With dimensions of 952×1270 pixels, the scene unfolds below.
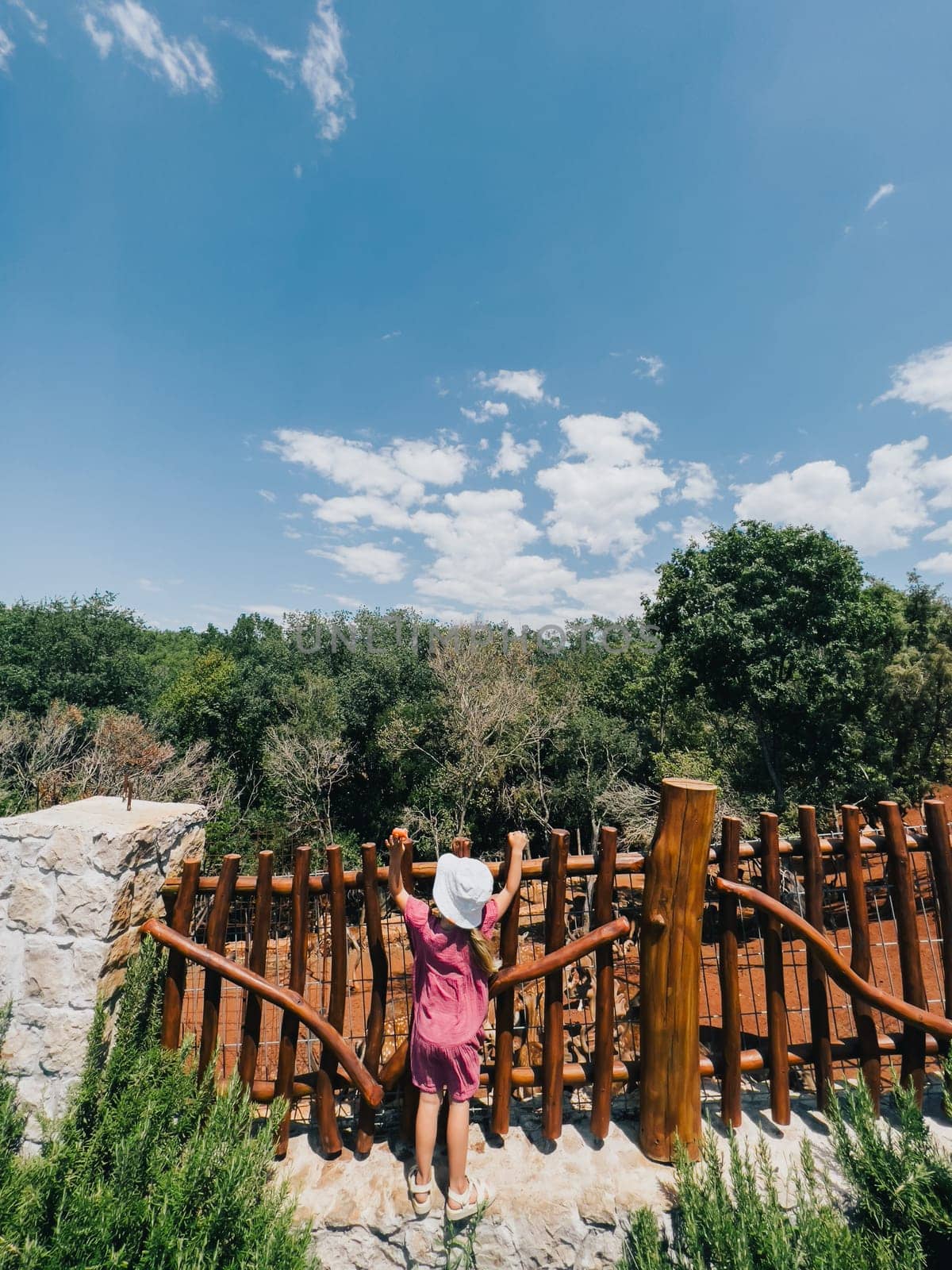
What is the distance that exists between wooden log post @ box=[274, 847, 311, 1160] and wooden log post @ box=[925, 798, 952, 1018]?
2.93 metres

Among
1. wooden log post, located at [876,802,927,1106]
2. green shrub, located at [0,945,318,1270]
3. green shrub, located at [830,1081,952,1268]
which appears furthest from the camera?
wooden log post, located at [876,802,927,1106]

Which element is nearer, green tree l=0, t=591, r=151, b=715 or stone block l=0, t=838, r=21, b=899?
stone block l=0, t=838, r=21, b=899

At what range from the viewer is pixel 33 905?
225cm

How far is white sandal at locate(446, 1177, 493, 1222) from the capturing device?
2096 mm

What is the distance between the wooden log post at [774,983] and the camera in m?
2.48

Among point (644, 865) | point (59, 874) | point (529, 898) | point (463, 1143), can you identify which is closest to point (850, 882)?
point (644, 865)

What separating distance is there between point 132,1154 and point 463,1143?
47.3 inches

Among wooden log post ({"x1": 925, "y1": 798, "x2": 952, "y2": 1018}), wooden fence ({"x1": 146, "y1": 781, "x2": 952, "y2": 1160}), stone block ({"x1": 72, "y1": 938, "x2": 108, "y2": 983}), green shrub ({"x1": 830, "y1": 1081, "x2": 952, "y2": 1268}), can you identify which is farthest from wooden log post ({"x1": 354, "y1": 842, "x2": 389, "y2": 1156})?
wooden log post ({"x1": 925, "y1": 798, "x2": 952, "y2": 1018})

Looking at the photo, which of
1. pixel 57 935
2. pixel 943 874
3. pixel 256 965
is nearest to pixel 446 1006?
pixel 256 965

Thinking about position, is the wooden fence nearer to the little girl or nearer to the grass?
the little girl

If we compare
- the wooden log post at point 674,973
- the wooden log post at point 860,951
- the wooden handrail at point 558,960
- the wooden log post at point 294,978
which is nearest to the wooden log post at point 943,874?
the wooden log post at point 860,951

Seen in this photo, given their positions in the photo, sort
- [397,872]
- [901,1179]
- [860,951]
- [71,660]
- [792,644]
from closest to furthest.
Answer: [901,1179]
[397,872]
[860,951]
[792,644]
[71,660]

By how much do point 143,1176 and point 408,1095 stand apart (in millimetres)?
1034

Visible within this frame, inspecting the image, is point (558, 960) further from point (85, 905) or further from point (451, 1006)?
point (85, 905)
